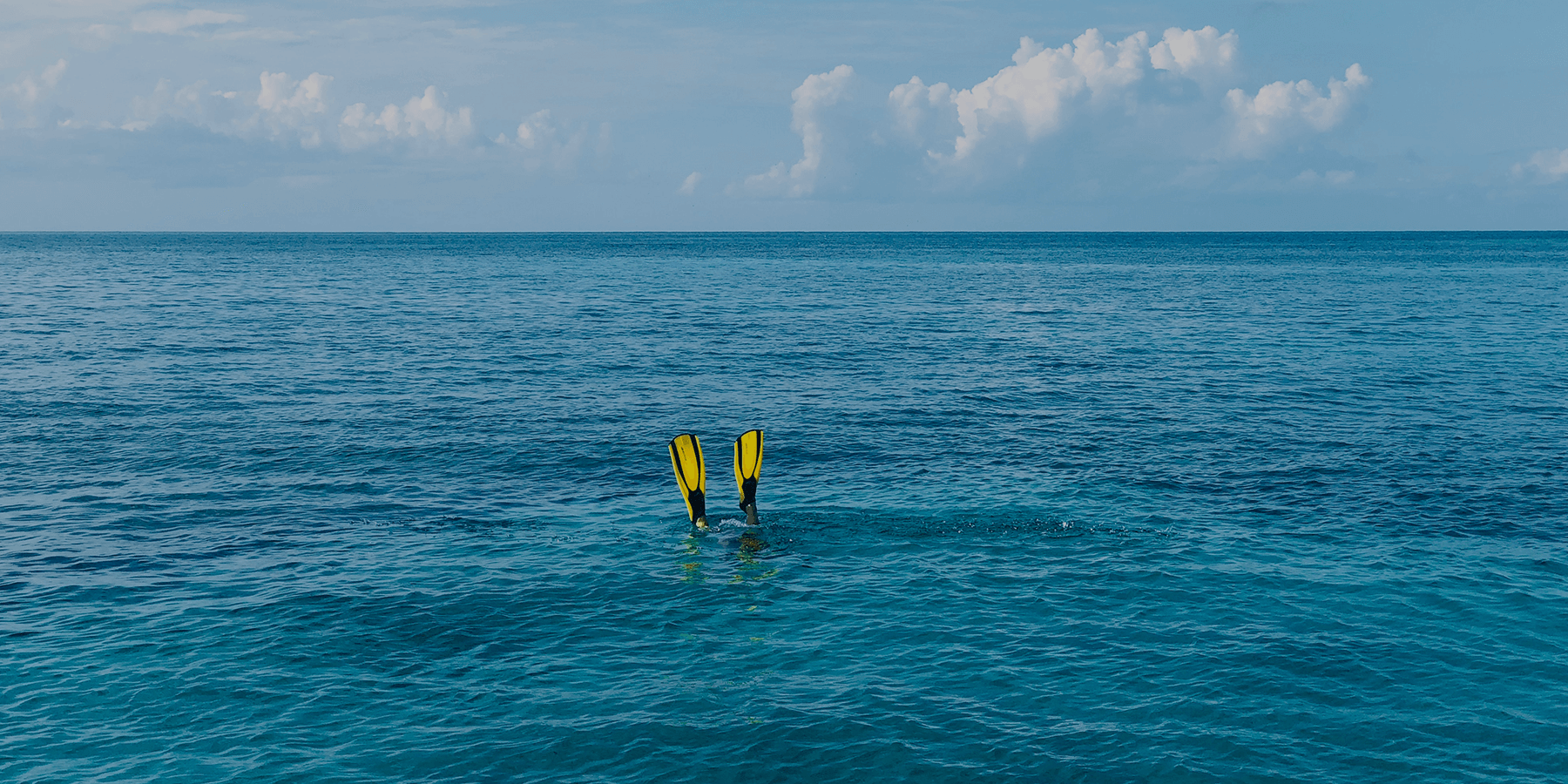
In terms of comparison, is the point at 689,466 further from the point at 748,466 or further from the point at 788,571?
the point at 788,571

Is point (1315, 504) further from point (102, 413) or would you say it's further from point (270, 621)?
point (102, 413)

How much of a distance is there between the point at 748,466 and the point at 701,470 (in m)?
1.18

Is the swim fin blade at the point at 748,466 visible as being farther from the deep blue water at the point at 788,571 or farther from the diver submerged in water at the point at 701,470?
the deep blue water at the point at 788,571

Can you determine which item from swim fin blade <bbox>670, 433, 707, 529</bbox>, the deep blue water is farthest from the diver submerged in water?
the deep blue water

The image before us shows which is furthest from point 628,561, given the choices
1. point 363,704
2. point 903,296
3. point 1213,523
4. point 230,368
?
point 903,296

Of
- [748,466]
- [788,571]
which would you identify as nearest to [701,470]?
[748,466]

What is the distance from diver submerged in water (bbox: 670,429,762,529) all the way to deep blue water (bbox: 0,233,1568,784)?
525 mm

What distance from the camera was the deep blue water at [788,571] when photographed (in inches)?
661

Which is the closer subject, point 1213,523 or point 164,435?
point 1213,523

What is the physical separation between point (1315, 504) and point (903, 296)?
77075 mm

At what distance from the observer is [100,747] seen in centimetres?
1639

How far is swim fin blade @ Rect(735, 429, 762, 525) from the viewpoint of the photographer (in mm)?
26750

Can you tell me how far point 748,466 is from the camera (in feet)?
88.1

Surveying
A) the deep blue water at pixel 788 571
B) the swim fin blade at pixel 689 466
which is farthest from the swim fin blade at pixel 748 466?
the swim fin blade at pixel 689 466
